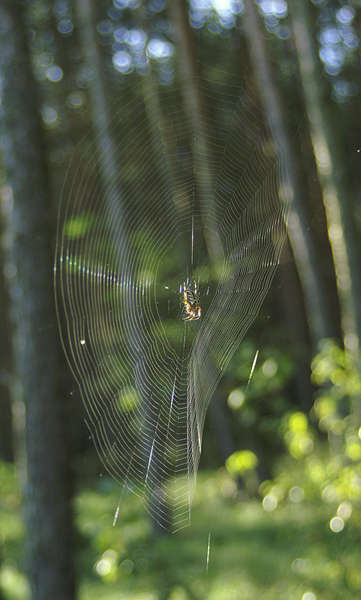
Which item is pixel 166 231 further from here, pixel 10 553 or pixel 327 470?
pixel 10 553

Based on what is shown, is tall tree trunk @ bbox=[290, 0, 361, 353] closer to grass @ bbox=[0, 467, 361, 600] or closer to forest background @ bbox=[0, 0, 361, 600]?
forest background @ bbox=[0, 0, 361, 600]

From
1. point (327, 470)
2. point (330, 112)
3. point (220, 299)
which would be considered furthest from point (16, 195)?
point (327, 470)

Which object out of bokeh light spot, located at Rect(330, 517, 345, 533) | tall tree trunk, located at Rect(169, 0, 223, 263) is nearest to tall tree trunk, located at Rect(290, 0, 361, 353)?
bokeh light spot, located at Rect(330, 517, 345, 533)

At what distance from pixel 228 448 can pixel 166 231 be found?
13.3 ft

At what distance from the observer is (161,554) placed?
6383 mm

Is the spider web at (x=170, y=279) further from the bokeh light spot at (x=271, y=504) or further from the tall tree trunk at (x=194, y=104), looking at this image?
the bokeh light spot at (x=271, y=504)

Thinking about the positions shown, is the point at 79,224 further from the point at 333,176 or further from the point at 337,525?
the point at 337,525

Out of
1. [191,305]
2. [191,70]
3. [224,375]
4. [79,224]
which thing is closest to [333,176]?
[191,305]

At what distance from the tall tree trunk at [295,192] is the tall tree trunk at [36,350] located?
302 cm

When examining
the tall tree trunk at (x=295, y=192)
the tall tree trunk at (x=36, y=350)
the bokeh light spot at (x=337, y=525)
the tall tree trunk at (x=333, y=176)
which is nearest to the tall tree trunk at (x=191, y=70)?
the tall tree trunk at (x=295, y=192)

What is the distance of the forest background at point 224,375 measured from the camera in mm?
3463

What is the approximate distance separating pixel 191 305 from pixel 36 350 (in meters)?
1.05

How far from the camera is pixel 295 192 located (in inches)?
234

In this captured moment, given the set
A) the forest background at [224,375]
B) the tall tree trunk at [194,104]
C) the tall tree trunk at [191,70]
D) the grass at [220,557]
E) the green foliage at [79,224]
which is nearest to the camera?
the forest background at [224,375]
